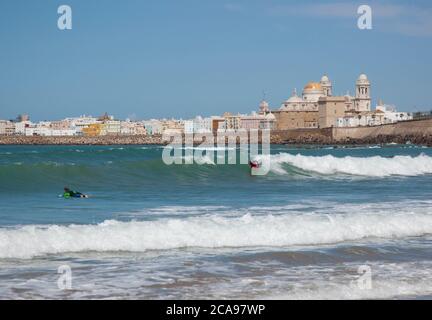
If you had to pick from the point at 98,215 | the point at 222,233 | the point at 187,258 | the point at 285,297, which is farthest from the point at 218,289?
the point at 98,215

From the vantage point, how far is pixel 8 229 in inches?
444

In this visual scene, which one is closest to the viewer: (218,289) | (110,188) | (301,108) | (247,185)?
(218,289)

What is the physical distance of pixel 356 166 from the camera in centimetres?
3123

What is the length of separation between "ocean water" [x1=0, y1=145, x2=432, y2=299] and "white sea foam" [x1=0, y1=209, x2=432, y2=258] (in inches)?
0.6

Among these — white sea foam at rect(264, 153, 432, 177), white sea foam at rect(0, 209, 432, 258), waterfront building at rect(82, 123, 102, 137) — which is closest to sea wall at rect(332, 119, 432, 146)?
waterfront building at rect(82, 123, 102, 137)

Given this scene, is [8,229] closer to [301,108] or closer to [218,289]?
[218,289]

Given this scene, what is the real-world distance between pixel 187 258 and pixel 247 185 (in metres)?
13.4

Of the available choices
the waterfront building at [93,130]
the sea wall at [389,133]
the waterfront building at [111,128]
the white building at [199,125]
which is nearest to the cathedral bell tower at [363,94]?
the sea wall at [389,133]

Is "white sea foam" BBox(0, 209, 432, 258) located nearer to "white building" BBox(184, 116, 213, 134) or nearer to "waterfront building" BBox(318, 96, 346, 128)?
"waterfront building" BBox(318, 96, 346, 128)

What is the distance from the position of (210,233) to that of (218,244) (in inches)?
14.7

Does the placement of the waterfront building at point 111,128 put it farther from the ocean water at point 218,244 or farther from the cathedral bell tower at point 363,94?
the ocean water at point 218,244

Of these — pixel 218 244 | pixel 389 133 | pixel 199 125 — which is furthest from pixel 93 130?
pixel 218 244

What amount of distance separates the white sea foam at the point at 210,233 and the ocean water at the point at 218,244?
2 centimetres

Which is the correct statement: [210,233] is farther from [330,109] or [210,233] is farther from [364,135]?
[330,109]
